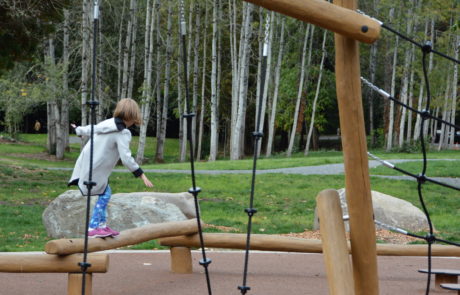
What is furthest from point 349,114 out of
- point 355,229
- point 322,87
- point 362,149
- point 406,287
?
point 322,87

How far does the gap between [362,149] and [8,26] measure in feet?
50.9

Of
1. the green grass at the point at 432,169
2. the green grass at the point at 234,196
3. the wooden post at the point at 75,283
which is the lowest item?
the green grass at the point at 234,196

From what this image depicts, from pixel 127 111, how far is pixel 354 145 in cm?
344

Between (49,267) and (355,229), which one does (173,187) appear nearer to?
(49,267)

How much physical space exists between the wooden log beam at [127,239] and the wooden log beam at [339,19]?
9.31 ft

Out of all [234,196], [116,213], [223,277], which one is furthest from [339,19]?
[234,196]

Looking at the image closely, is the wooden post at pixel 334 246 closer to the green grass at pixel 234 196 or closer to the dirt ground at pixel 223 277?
the dirt ground at pixel 223 277

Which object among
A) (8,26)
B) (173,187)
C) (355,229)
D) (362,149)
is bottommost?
(173,187)

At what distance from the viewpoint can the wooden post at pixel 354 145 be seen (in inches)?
144

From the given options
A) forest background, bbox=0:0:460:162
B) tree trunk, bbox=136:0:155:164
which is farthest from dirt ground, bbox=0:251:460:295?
tree trunk, bbox=136:0:155:164

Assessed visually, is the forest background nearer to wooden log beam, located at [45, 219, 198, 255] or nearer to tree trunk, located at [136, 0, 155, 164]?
tree trunk, located at [136, 0, 155, 164]

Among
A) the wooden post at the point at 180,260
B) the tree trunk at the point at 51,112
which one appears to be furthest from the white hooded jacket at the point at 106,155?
the tree trunk at the point at 51,112

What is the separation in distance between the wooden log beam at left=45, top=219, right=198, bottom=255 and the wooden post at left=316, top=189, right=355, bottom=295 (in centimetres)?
212

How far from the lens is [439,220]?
14188 mm
